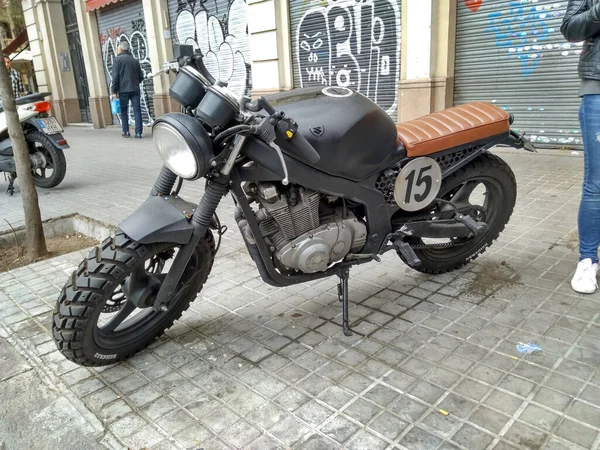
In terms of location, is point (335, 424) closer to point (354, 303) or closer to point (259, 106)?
point (354, 303)

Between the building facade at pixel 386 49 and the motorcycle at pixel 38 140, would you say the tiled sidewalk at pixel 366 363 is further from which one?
the building facade at pixel 386 49

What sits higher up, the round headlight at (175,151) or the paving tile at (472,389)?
the round headlight at (175,151)

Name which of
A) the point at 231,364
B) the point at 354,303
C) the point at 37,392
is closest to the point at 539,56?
the point at 354,303

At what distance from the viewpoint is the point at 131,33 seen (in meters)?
14.1

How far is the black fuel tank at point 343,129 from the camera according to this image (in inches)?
99.6

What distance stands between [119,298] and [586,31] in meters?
2.87

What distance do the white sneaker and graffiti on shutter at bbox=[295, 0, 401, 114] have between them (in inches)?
234

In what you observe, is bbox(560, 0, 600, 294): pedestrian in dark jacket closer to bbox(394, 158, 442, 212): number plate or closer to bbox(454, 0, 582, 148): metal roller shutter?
bbox(394, 158, 442, 212): number plate

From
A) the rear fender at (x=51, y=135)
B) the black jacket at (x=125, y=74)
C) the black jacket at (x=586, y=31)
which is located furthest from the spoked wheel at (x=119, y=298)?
the black jacket at (x=125, y=74)

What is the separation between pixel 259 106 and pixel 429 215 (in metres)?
1.41

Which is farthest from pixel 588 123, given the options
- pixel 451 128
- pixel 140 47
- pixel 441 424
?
pixel 140 47

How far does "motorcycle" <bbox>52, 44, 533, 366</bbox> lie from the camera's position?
88.0 inches

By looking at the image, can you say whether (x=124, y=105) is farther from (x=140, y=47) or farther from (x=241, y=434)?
(x=241, y=434)

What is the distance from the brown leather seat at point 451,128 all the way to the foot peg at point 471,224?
47 centimetres
